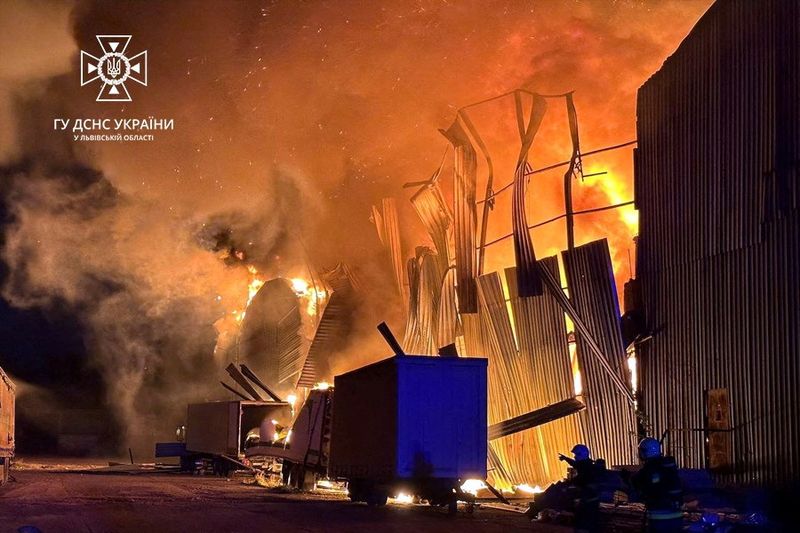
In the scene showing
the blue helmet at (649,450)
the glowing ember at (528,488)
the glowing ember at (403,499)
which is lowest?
the glowing ember at (403,499)

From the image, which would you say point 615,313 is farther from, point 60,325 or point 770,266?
point 60,325

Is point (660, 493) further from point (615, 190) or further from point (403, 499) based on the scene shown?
point (615, 190)

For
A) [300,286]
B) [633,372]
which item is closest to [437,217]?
[633,372]

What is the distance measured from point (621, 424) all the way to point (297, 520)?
8802 millimetres

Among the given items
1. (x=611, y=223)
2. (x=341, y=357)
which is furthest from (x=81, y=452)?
(x=611, y=223)

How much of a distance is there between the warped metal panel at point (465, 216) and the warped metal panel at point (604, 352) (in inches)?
Result: 213

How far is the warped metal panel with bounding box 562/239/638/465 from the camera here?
2106cm

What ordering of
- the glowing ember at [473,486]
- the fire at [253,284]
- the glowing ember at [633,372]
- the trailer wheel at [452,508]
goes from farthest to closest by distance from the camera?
the fire at [253,284]
the glowing ember at [473,486]
the glowing ember at [633,372]
the trailer wheel at [452,508]

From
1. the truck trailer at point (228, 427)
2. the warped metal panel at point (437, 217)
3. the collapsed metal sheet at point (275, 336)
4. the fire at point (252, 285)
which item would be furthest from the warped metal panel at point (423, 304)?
the fire at point (252, 285)

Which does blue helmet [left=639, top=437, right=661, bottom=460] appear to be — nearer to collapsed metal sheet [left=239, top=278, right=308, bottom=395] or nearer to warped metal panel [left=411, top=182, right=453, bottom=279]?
warped metal panel [left=411, top=182, right=453, bottom=279]

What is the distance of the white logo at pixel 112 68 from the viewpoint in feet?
114

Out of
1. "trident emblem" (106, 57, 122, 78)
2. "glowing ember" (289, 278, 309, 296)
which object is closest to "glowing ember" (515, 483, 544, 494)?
"trident emblem" (106, 57, 122, 78)

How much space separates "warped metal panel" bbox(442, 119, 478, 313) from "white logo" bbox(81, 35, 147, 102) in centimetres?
1440

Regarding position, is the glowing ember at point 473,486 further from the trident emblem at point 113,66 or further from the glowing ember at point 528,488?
the trident emblem at point 113,66
